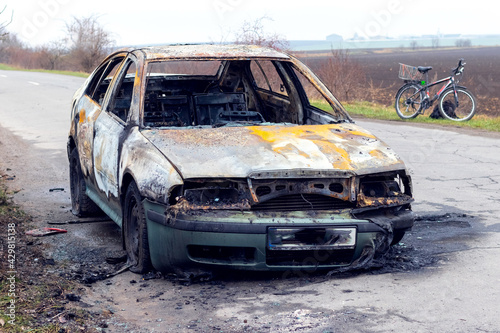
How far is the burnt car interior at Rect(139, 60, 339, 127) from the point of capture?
652cm

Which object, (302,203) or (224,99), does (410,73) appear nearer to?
(224,99)

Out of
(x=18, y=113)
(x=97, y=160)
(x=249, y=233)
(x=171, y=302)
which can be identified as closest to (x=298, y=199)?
(x=249, y=233)

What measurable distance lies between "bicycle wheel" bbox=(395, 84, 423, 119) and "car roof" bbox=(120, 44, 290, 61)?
10675 mm

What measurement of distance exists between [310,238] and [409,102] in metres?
12.6

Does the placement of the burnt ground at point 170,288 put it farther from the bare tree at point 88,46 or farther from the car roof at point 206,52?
the bare tree at point 88,46

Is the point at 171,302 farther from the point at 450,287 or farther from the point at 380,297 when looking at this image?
the point at 450,287

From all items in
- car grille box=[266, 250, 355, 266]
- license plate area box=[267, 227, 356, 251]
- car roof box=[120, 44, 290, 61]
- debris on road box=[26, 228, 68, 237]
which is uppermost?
car roof box=[120, 44, 290, 61]

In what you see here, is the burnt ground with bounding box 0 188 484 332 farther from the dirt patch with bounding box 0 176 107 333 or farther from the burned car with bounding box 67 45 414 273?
the burned car with bounding box 67 45 414 273

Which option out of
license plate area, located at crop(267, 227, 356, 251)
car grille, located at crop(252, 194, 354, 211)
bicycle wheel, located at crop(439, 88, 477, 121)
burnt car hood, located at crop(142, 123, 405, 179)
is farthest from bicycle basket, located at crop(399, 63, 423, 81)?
license plate area, located at crop(267, 227, 356, 251)

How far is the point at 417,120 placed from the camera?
15812mm

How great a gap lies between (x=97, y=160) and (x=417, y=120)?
36.7ft

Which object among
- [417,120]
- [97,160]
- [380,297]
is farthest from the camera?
[417,120]

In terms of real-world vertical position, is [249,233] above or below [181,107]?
below

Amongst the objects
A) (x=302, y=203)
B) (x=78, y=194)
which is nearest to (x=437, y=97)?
(x=78, y=194)
